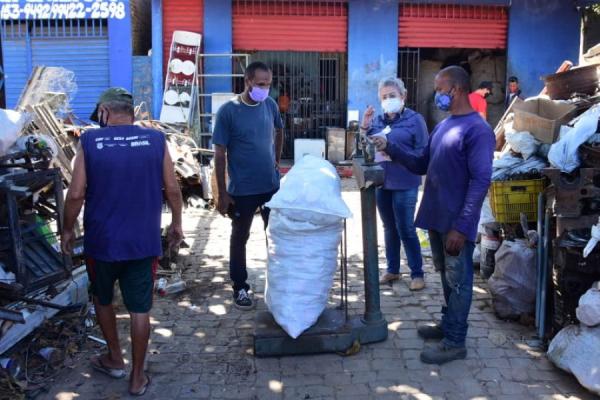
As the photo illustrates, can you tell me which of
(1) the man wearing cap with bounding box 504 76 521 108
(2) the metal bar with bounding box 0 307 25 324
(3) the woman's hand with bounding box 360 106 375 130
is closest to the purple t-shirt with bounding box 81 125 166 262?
(2) the metal bar with bounding box 0 307 25 324

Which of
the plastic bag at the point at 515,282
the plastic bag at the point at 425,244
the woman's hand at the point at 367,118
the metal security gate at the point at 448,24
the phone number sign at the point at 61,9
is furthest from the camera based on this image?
the metal security gate at the point at 448,24

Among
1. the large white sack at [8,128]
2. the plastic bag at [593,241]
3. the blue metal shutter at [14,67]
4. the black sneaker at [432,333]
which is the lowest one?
the black sneaker at [432,333]

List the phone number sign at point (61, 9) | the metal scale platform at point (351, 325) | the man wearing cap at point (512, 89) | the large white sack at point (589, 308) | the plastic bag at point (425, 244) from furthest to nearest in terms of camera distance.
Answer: the phone number sign at point (61, 9)
the man wearing cap at point (512, 89)
the plastic bag at point (425, 244)
the metal scale platform at point (351, 325)
the large white sack at point (589, 308)

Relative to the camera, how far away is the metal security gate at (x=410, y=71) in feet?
46.9

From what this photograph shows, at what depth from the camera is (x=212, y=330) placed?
15.1 feet

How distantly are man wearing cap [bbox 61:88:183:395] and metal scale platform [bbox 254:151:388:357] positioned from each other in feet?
2.89

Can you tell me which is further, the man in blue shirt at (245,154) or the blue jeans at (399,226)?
the blue jeans at (399,226)

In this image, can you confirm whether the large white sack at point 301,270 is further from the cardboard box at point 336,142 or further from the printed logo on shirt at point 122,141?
the cardboard box at point 336,142

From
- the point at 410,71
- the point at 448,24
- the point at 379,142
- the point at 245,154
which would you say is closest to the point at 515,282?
the point at 379,142

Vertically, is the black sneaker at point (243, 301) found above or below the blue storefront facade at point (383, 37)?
below

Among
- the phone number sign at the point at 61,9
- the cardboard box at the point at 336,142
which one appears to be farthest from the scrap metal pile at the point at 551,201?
the phone number sign at the point at 61,9

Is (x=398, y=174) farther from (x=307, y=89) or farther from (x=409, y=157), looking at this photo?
(x=307, y=89)

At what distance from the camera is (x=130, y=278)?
358cm

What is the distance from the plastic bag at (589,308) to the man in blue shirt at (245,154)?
240cm
